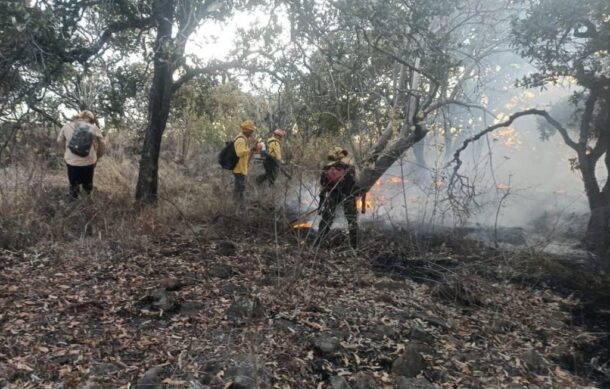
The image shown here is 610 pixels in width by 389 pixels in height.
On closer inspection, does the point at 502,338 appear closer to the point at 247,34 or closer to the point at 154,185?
the point at 247,34

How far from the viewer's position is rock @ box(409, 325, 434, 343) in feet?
15.2

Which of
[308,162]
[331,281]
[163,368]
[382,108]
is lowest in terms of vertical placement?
[163,368]

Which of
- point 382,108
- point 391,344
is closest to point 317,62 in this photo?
point 382,108

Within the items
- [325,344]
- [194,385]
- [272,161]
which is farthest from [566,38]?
[194,385]

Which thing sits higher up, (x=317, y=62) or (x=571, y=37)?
(x=571, y=37)

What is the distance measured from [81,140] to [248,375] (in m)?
4.71

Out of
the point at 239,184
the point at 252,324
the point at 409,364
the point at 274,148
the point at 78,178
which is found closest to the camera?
the point at 409,364

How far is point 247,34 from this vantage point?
6.68 metres

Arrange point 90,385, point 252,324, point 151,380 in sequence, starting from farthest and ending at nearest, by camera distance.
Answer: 1. point 252,324
2. point 151,380
3. point 90,385

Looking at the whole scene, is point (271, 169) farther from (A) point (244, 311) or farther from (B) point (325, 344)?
(B) point (325, 344)

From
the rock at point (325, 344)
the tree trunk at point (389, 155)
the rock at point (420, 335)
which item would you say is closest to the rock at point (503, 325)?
the rock at point (420, 335)

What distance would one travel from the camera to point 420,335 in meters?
4.68

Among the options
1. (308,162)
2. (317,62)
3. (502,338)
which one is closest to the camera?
(502,338)

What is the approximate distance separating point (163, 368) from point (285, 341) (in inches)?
41.6
